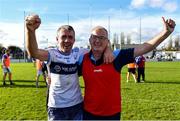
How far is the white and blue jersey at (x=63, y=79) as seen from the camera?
4434 mm

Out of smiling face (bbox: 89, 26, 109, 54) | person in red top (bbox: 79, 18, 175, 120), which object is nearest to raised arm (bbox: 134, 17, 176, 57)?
person in red top (bbox: 79, 18, 175, 120)

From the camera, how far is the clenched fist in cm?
404

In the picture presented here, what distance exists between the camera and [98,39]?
14.4 feet

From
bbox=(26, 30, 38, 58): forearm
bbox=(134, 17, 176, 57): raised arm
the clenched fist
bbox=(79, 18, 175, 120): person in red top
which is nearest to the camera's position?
the clenched fist

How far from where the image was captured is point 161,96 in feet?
44.7

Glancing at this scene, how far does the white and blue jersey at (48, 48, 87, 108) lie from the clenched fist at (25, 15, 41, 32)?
490 mm

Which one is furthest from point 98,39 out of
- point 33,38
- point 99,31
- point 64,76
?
point 33,38

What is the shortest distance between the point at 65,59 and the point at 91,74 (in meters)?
0.36

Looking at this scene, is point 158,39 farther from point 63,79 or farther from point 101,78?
point 63,79

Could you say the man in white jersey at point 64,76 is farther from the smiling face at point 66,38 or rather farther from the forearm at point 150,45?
the forearm at point 150,45

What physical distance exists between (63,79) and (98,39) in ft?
2.04

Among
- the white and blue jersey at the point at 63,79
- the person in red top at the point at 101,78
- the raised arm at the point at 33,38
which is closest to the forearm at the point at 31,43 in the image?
the raised arm at the point at 33,38

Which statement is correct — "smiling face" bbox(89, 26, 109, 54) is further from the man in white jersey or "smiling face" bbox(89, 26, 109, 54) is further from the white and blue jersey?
the white and blue jersey

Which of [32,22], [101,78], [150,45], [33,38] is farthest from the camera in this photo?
[150,45]
